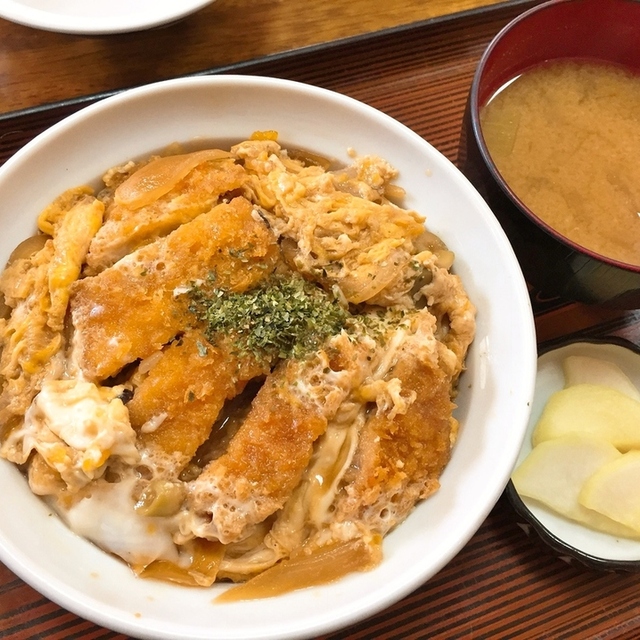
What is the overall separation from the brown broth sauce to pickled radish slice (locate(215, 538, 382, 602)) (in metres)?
1.07

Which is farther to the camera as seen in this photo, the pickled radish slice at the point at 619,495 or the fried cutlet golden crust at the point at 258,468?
the pickled radish slice at the point at 619,495

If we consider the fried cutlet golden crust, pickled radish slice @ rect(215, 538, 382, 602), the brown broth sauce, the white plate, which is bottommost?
pickled radish slice @ rect(215, 538, 382, 602)

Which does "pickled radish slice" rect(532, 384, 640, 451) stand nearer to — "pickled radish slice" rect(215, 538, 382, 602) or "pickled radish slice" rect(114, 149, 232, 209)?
"pickled radish slice" rect(215, 538, 382, 602)

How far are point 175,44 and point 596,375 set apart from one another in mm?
1878

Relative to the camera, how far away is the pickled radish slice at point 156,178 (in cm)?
176

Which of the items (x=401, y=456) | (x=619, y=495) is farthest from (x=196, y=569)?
(x=619, y=495)

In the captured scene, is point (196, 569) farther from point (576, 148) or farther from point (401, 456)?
point (576, 148)

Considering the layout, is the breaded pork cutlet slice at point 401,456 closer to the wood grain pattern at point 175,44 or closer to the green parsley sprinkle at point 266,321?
the green parsley sprinkle at point 266,321

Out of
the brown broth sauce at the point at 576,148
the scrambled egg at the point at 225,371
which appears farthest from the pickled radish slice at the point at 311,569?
the brown broth sauce at the point at 576,148

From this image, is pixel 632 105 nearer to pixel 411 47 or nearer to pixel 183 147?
pixel 411 47

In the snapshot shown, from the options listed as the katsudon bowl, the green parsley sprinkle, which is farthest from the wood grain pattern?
the green parsley sprinkle

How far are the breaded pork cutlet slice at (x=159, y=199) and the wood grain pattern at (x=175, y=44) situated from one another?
55cm

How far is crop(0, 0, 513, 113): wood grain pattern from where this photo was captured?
2.16 meters

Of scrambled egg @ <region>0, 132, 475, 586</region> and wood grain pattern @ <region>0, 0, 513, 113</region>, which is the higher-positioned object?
wood grain pattern @ <region>0, 0, 513, 113</region>
